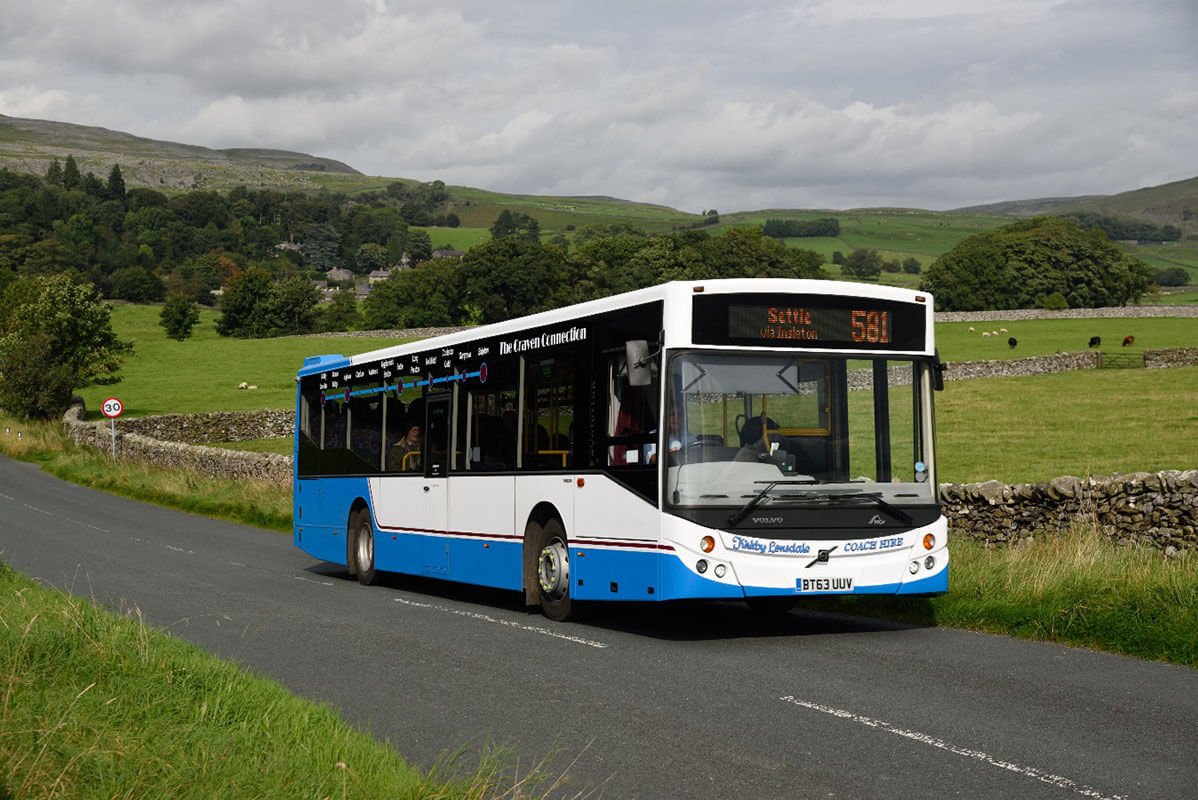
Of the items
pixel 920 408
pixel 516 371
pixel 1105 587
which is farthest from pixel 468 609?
pixel 1105 587

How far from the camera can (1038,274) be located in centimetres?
11675

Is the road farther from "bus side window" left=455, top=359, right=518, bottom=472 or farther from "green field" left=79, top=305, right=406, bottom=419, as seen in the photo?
"green field" left=79, top=305, right=406, bottom=419

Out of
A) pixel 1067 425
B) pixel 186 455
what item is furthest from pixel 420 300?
pixel 1067 425

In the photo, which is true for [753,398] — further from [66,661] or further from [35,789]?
[35,789]

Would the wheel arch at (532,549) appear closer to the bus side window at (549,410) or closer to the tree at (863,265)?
the bus side window at (549,410)

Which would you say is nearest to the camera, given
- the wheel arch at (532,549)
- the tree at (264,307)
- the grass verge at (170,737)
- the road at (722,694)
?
the grass verge at (170,737)

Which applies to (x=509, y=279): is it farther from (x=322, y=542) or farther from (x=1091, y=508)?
(x=1091, y=508)

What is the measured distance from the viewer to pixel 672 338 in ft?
37.5

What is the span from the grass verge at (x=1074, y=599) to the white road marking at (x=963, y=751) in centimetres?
341

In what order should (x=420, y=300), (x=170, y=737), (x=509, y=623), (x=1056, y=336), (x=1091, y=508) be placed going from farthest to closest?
(x=420, y=300) < (x=1056, y=336) < (x=1091, y=508) < (x=509, y=623) < (x=170, y=737)

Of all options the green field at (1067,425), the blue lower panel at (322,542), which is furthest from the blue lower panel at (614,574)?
the green field at (1067,425)

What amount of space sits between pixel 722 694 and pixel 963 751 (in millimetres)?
2071

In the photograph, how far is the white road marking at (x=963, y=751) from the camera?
636cm

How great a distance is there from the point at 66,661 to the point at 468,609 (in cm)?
698
